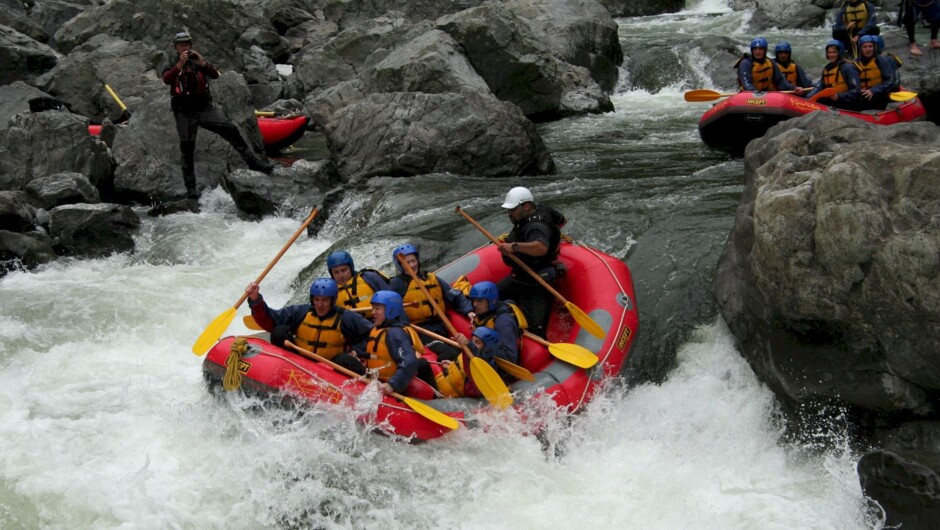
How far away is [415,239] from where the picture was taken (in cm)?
786

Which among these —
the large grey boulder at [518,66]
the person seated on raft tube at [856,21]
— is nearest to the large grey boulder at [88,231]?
the large grey boulder at [518,66]

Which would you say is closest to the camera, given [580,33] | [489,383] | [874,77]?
[489,383]

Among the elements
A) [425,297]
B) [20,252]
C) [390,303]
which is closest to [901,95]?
Answer: [425,297]

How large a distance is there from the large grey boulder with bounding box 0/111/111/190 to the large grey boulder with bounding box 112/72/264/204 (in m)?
0.30

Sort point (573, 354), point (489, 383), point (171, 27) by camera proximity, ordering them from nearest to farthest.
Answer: point (489, 383)
point (573, 354)
point (171, 27)

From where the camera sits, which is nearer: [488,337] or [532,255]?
[488,337]

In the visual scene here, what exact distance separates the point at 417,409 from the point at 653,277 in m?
2.46

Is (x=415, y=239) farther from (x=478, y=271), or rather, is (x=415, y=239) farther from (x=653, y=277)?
(x=653, y=277)

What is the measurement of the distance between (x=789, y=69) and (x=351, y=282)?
705 centimetres

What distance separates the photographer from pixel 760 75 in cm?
1078

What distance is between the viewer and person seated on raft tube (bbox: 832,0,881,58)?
1119 centimetres

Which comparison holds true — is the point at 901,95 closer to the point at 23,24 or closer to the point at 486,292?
the point at 486,292

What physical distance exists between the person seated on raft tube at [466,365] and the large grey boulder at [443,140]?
4723mm

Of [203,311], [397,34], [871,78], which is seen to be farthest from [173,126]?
[871,78]
